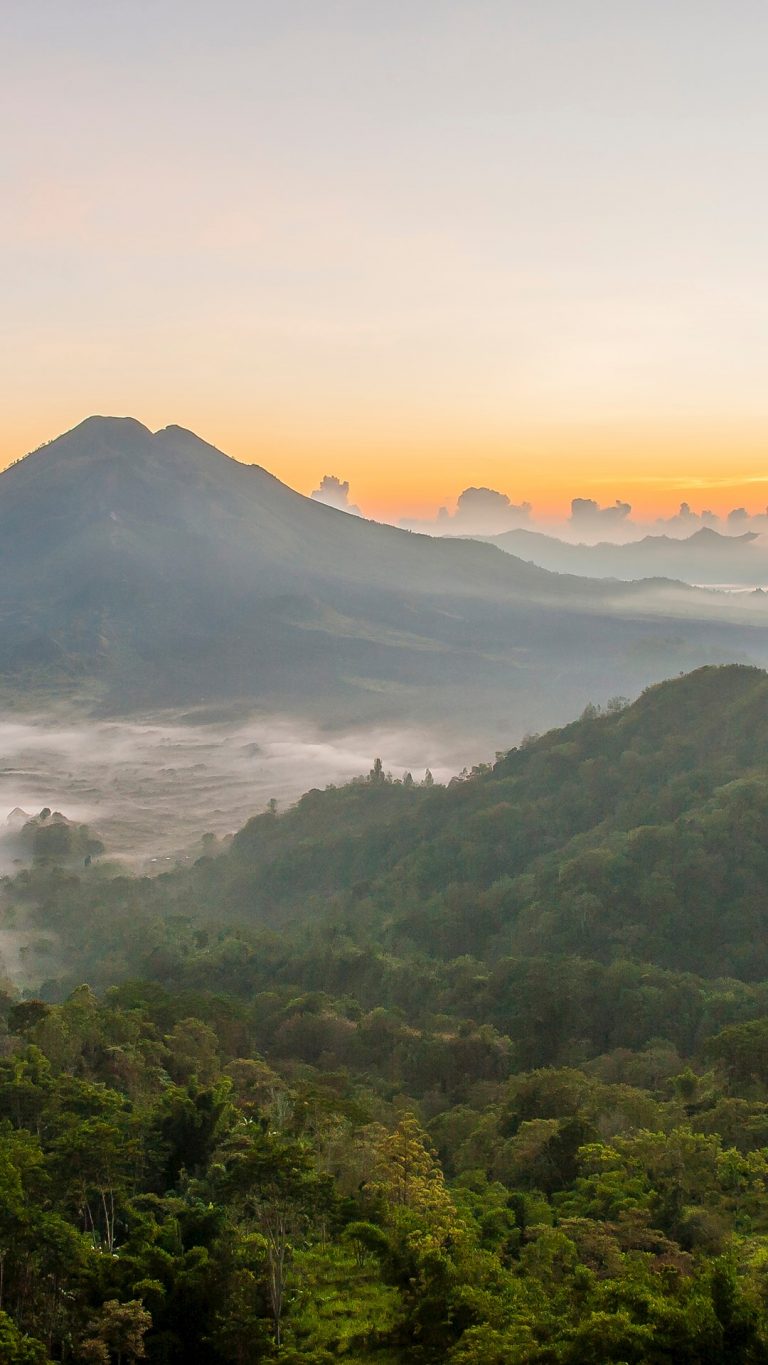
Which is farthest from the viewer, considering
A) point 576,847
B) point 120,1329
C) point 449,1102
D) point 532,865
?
point 532,865

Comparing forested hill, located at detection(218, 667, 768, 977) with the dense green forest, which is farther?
forested hill, located at detection(218, 667, 768, 977)

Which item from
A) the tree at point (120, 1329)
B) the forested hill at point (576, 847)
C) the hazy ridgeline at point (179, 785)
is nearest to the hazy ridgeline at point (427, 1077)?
the tree at point (120, 1329)

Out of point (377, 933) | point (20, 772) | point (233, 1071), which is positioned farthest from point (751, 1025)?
point (20, 772)

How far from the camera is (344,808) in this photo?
86750 millimetres

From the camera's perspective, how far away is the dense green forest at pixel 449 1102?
15.6 m

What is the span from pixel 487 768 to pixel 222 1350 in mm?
70674

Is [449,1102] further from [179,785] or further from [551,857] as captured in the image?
[179,785]

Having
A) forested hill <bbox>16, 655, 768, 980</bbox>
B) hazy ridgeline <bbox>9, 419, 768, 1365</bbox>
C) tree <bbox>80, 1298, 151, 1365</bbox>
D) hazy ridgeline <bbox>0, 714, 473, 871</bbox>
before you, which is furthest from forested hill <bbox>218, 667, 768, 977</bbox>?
hazy ridgeline <bbox>0, 714, 473, 871</bbox>

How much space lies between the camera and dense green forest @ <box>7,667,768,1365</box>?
15.6 meters

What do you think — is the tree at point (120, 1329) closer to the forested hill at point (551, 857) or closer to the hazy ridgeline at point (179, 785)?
the forested hill at point (551, 857)

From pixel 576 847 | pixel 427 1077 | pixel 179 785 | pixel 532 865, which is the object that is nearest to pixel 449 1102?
pixel 427 1077

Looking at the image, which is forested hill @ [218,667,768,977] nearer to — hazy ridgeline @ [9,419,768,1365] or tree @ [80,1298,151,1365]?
hazy ridgeline @ [9,419,768,1365]

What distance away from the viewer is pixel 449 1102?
35.1 metres

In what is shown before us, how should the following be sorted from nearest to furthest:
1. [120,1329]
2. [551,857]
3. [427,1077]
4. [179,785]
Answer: [120,1329] → [427,1077] → [551,857] → [179,785]
